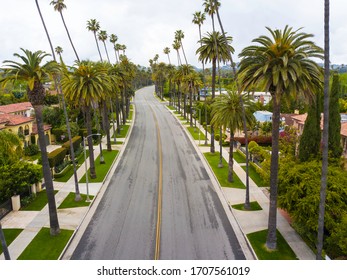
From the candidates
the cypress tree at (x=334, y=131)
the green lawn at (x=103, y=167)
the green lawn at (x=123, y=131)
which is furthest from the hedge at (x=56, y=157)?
the cypress tree at (x=334, y=131)

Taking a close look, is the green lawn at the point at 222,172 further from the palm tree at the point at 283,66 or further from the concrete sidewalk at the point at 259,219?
the palm tree at the point at 283,66

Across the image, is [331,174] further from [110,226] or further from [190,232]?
[110,226]

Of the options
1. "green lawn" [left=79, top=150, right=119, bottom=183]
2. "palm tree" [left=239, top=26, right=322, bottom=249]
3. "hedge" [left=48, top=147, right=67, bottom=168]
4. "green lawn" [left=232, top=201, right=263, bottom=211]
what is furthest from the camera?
"hedge" [left=48, top=147, right=67, bottom=168]

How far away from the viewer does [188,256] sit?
21.0 metres

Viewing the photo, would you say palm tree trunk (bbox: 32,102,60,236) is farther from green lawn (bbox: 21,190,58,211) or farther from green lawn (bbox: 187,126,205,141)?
green lawn (bbox: 187,126,205,141)

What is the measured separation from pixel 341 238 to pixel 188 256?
31.5ft

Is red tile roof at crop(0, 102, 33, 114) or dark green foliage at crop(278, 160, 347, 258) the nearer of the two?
dark green foliage at crop(278, 160, 347, 258)

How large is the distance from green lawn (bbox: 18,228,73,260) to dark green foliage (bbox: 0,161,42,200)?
6356 millimetres

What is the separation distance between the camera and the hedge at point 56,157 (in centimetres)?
3776

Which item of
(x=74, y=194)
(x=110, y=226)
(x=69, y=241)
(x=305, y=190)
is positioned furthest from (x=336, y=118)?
(x=74, y=194)

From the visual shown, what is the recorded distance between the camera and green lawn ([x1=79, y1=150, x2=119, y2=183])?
37.3 metres

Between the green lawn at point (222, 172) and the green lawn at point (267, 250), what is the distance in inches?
425

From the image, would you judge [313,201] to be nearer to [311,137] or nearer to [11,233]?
[311,137]

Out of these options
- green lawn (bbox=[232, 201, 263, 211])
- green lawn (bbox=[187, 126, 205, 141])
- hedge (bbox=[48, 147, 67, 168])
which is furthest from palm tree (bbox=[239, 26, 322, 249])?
green lawn (bbox=[187, 126, 205, 141])
